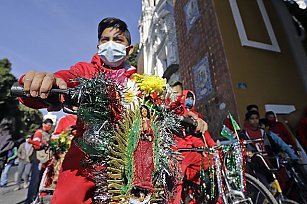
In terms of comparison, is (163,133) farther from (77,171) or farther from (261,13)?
(261,13)

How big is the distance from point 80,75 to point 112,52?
38 cm

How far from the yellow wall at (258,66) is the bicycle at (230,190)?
4.02m

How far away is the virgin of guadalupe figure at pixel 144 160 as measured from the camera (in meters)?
1.03

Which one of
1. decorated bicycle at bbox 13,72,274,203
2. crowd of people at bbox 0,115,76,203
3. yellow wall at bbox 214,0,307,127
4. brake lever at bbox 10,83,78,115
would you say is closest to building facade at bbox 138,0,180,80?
yellow wall at bbox 214,0,307,127

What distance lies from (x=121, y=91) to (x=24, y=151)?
20.3 ft

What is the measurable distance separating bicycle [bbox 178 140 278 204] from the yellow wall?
158 inches

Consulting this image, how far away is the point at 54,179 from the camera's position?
3.46m

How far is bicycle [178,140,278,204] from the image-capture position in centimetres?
208

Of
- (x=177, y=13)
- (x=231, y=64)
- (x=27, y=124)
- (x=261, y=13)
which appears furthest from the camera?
(x=27, y=124)

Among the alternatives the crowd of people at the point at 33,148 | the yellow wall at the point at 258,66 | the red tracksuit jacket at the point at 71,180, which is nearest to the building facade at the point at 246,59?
the yellow wall at the point at 258,66

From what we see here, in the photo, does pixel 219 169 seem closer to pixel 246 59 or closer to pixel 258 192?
pixel 258 192

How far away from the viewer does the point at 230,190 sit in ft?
7.06

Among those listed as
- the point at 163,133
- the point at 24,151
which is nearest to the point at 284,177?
the point at 163,133

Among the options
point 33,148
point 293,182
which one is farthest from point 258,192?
point 33,148
